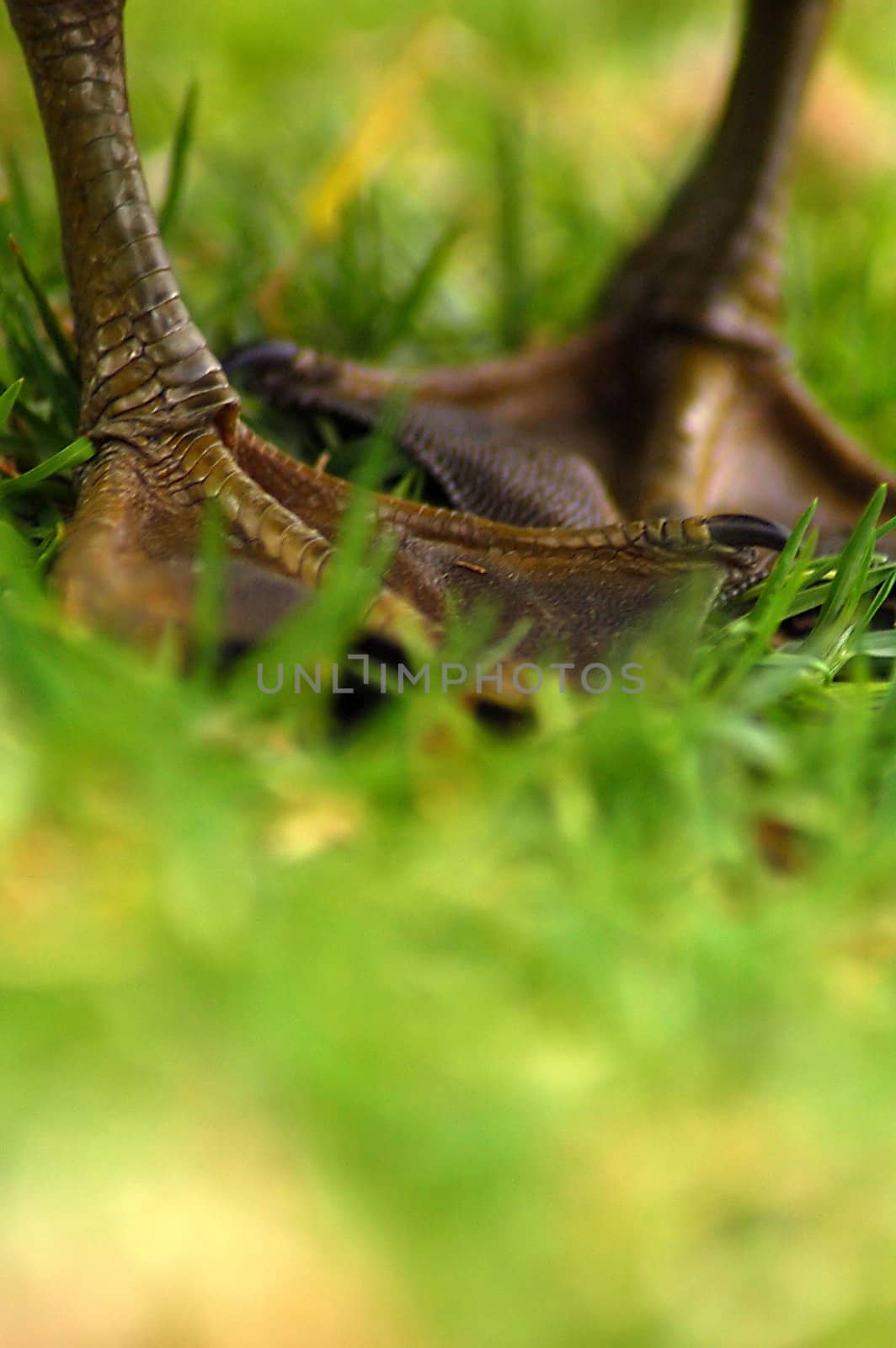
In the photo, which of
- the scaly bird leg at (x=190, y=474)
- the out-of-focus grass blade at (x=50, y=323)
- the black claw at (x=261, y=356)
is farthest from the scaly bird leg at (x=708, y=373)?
the scaly bird leg at (x=190, y=474)

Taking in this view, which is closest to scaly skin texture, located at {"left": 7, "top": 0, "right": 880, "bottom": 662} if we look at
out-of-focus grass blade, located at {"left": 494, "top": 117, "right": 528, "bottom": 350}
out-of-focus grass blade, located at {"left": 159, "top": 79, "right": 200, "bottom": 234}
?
out-of-focus grass blade, located at {"left": 159, "top": 79, "right": 200, "bottom": 234}

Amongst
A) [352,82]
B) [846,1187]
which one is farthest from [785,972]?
[352,82]

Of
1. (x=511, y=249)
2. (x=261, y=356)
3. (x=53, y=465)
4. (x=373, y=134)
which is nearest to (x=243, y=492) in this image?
(x=53, y=465)

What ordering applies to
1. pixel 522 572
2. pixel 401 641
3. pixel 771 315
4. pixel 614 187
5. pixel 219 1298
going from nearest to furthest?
1. pixel 219 1298
2. pixel 401 641
3. pixel 522 572
4. pixel 771 315
5. pixel 614 187

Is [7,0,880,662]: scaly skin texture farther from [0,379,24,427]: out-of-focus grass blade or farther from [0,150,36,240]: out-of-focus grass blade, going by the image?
[0,150,36,240]: out-of-focus grass blade

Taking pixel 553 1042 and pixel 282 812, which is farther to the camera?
pixel 282 812

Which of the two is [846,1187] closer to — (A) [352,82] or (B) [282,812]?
(B) [282,812]

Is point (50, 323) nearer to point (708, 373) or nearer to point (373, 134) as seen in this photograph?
point (708, 373)
